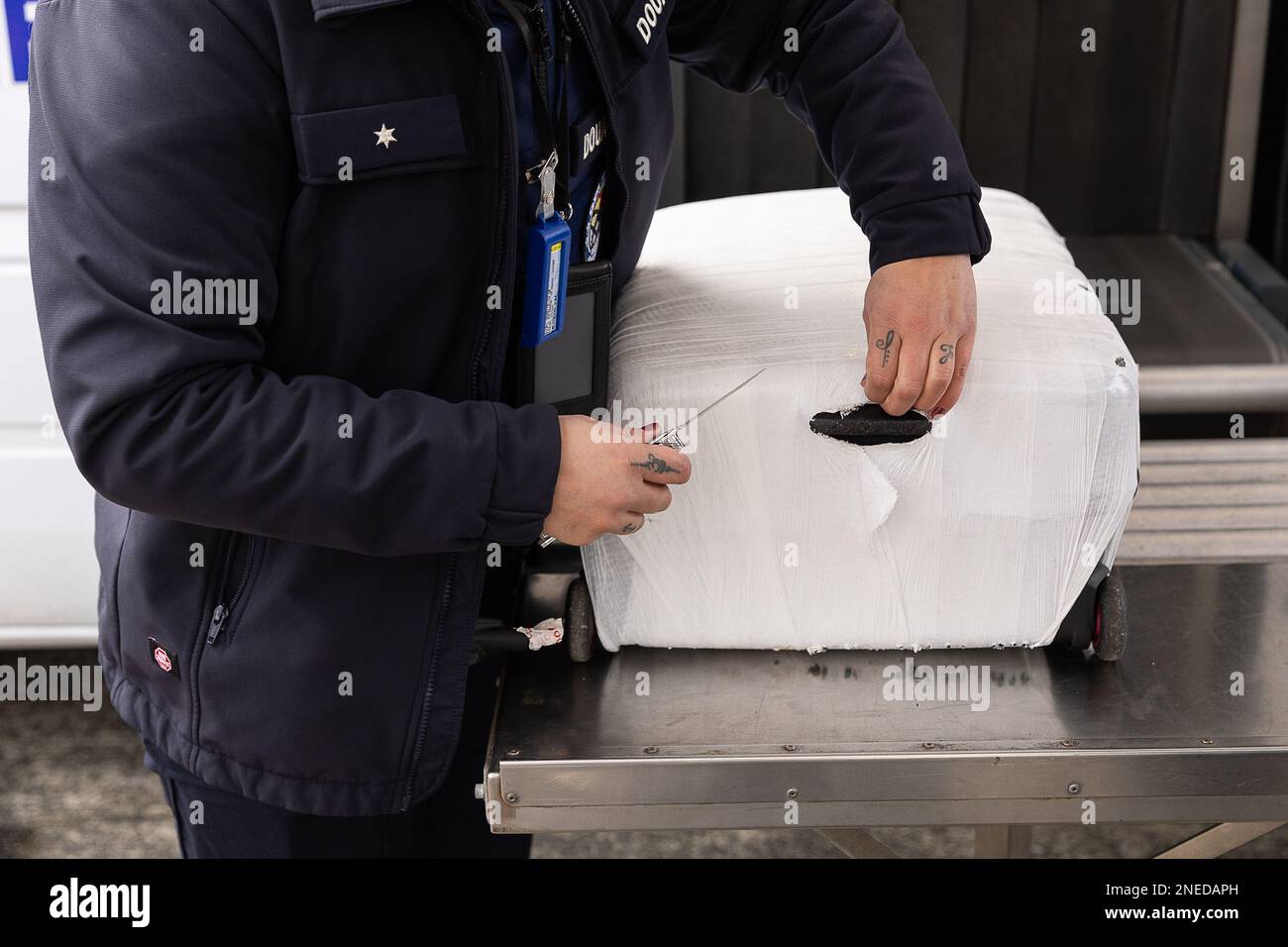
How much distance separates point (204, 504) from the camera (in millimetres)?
827

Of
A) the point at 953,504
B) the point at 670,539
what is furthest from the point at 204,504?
the point at 953,504

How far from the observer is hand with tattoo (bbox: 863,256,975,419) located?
3.28ft

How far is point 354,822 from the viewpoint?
3.52ft

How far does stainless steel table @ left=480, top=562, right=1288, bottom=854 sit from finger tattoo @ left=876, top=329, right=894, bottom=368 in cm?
28

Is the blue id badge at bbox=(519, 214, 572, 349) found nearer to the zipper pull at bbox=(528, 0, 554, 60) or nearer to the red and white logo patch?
the zipper pull at bbox=(528, 0, 554, 60)

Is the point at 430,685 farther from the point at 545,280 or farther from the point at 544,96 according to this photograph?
the point at 544,96

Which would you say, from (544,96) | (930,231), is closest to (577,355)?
(544,96)

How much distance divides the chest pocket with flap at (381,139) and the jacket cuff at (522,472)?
0.18m

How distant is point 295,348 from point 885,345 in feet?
1.52

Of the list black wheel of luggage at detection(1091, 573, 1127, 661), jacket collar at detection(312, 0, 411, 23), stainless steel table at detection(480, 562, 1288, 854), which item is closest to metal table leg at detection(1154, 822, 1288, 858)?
stainless steel table at detection(480, 562, 1288, 854)

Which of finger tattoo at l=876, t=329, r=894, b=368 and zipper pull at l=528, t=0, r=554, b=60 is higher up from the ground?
zipper pull at l=528, t=0, r=554, b=60

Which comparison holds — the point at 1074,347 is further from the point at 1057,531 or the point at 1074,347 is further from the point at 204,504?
the point at 204,504

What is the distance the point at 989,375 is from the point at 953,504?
111mm

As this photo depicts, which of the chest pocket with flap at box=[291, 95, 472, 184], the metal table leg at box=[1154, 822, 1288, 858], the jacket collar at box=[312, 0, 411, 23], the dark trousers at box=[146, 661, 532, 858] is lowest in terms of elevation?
the metal table leg at box=[1154, 822, 1288, 858]
